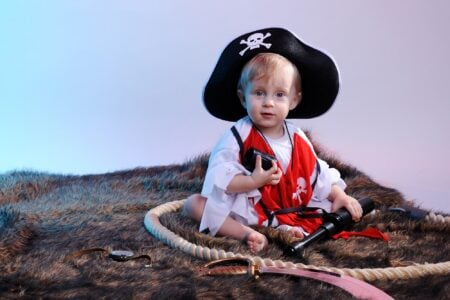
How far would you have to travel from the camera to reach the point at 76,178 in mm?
3119

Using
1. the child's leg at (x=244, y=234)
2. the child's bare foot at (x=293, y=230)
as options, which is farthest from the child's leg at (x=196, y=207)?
the child's bare foot at (x=293, y=230)

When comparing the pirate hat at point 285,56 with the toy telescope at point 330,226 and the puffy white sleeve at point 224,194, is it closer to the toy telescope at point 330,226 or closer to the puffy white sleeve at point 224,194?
the puffy white sleeve at point 224,194

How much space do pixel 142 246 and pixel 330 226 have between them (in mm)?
534

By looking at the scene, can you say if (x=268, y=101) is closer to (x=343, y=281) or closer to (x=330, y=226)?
(x=330, y=226)

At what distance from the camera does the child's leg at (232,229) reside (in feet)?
6.24

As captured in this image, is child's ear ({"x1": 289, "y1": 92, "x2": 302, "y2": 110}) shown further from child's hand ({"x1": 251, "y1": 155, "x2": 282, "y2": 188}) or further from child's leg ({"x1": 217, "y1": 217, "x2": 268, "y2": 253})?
child's leg ({"x1": 217, "y1": 217, "x2": 268, "y2": 253})

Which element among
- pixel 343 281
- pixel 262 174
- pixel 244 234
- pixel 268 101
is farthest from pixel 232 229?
pixel 343 281

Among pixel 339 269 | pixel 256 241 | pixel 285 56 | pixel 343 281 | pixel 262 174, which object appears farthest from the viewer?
pixel 285 56

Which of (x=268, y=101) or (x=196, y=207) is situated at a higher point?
(x=268, y=101)

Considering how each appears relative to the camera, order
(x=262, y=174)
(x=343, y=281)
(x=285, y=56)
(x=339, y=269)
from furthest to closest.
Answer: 1. (x=285, y=56)
2. (x=262, y=174)
3. (x=339, y=269)
4. (x=343, y=281)

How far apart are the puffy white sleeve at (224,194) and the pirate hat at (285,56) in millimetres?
183

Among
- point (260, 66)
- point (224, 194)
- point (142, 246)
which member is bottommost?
point (142, 246)

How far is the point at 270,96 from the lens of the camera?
6.82ft

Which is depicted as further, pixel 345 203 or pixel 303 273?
pixel 345 203
